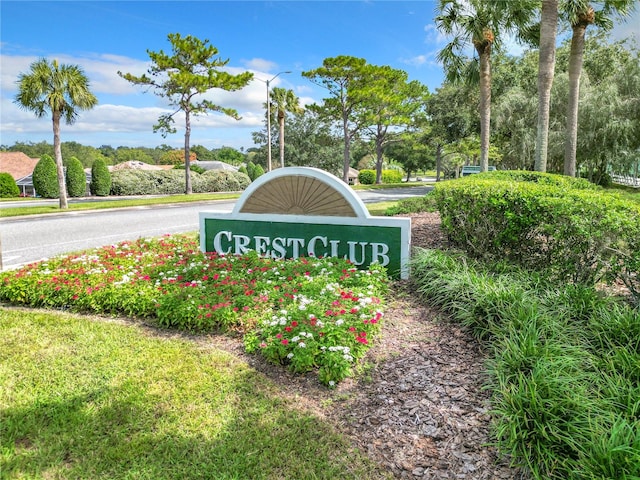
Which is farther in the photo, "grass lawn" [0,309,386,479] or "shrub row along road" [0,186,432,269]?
"shrub row along road" [0,186,432,269]

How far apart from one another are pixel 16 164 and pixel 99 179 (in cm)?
2539

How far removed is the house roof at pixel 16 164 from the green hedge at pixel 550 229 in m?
53.6

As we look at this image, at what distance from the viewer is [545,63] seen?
36.8 ft

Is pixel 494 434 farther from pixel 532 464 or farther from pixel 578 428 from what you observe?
pixel 578 428

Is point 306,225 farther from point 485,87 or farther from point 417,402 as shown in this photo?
point 485,87

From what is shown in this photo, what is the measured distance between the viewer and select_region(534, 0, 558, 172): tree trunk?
1081 cm

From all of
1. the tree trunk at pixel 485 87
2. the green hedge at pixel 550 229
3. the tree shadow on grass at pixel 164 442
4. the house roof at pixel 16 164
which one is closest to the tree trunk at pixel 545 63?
the tree trunk at pixel 485 87

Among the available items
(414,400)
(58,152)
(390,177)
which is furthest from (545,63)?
(390,177)

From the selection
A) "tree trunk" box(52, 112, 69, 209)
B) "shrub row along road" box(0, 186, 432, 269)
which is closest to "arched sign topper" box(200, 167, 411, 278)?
"shrub row along road" box(0, 186, 432, 269)

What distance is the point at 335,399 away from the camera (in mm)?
2994

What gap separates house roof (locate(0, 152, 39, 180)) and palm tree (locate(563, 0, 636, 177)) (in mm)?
52088

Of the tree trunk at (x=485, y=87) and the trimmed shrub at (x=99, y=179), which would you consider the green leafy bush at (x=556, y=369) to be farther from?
the trimmed shrub at (x=99, y=179)

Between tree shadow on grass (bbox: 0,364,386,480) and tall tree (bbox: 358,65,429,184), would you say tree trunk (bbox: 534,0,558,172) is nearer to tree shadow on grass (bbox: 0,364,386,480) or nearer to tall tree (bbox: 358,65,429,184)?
tree shadow on grass (bbox: 0,364,386,480)

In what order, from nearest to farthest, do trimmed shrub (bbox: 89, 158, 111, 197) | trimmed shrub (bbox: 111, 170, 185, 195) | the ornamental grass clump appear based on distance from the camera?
the ornamental grass clump → trimmed shrub (bbox: 89, 158, 111, 197) → trimmed shrub (bbox: 111, 170, 185, 195)
